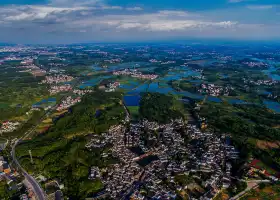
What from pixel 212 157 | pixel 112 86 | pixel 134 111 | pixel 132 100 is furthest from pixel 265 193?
pixel 112 86

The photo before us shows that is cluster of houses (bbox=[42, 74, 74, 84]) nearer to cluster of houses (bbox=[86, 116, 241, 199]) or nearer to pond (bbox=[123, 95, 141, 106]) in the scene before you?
pond (bbox=[123, 95, 141, 106])

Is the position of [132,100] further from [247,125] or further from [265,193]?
[265,193]

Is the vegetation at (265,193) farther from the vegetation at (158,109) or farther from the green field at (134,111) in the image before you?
the green field at (134,111)

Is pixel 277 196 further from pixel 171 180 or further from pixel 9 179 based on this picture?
pixel 9 179

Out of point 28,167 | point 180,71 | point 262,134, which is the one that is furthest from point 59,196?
point 180,71

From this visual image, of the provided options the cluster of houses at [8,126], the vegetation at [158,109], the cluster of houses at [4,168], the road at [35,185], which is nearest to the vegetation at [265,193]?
the road at [35,185]

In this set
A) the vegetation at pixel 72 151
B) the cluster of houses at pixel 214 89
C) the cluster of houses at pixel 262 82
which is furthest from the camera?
the cluster of houses at pixel 262 82
